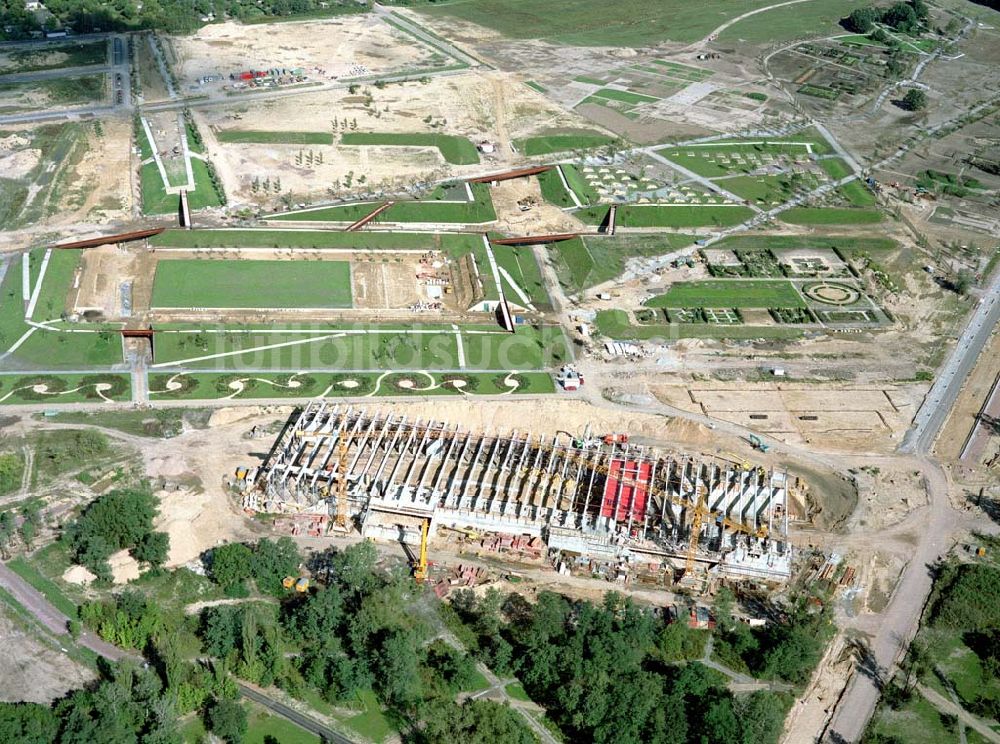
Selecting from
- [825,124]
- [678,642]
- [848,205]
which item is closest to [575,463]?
[678,642]

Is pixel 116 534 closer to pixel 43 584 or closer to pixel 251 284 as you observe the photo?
pixel 43 584

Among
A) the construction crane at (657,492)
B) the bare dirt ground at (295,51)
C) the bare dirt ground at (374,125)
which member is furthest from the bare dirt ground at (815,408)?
the bare dirt ground at (295,51)

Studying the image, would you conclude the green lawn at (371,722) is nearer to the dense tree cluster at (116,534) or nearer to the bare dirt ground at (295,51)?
the dense tree cluster at (116,534)

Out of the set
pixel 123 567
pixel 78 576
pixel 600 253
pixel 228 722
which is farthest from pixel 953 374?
pixel 78 576

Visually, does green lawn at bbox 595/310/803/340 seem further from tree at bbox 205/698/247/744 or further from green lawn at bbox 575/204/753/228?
tree at bbox 205/698/247/744

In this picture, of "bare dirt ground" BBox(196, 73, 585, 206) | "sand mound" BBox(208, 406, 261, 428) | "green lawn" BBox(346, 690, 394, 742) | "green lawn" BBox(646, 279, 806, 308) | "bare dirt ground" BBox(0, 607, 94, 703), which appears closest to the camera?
"green lawn" BBox(346, 690, 394, 742)

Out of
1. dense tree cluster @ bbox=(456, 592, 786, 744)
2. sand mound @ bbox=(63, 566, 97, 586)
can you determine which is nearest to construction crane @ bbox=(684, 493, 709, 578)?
dense tree cluster @ bbox=(456, 592, 786, 744)

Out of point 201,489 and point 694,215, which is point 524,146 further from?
point 201,489
